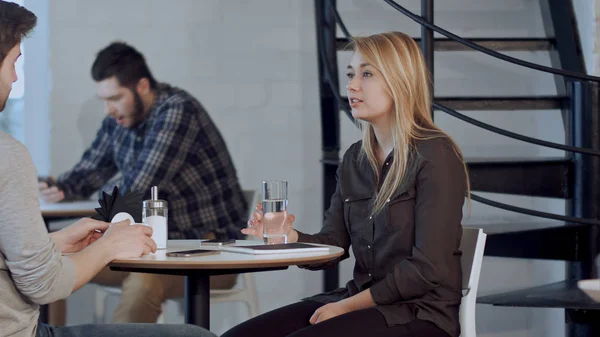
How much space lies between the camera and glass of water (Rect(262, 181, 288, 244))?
87.8 inches

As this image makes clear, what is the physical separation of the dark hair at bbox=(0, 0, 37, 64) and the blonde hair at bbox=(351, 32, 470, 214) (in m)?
0.88

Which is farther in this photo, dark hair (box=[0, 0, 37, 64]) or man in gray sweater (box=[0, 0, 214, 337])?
dark hair (box=[0, 0, 37, 64])

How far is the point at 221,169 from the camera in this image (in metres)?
3.92

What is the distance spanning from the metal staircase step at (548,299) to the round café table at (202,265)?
808mm

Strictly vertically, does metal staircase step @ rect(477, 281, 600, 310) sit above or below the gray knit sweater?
below

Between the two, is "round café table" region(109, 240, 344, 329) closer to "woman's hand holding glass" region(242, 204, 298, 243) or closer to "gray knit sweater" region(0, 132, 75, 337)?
"woman's hand holding glass" region(242, 204, 298, 243)

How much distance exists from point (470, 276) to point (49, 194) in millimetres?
2296

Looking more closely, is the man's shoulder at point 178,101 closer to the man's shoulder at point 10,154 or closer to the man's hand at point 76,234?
the man's hand at point 76,234

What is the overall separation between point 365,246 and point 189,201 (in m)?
1.72

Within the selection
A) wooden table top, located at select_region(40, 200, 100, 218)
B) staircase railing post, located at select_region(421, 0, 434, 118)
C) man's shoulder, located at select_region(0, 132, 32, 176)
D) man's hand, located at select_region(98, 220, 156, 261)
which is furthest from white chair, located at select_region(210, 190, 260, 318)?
man's shoulder, located at select_region(0, 132, 32, 176)

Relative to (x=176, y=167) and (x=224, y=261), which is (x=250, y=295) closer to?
(x=176, y=167)

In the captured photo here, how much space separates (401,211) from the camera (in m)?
2.08

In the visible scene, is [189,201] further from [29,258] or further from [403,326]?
[29,258]

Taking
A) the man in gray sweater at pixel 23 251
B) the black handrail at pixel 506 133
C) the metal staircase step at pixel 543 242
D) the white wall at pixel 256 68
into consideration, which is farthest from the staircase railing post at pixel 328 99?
the man in gray sweater at pixel 23 251
